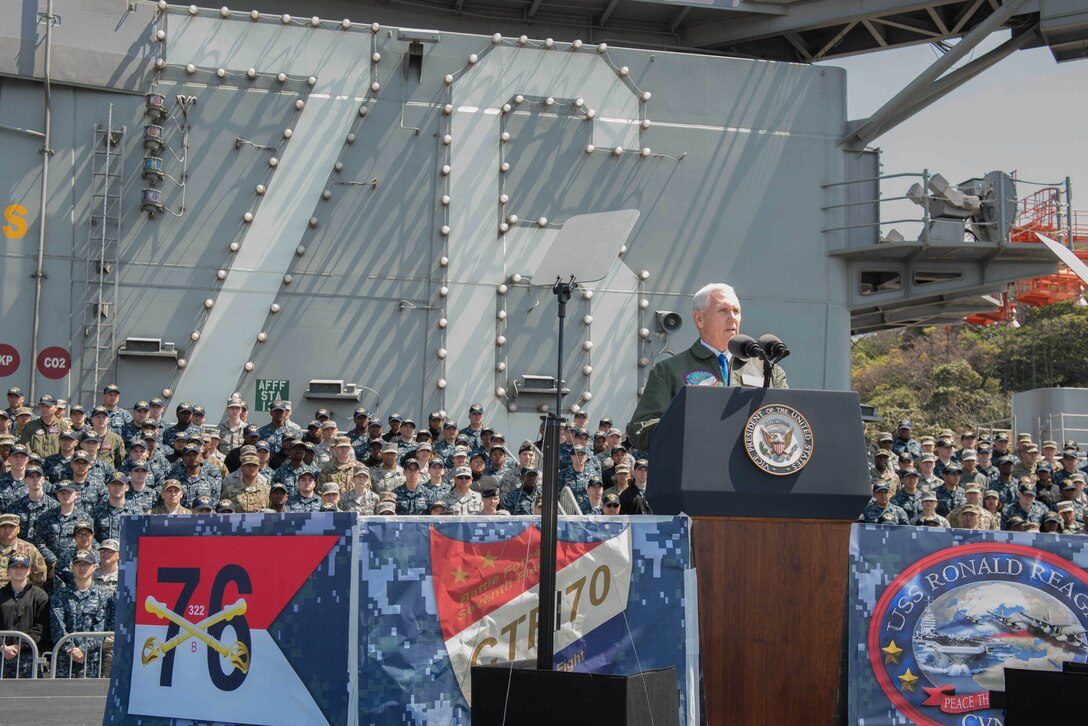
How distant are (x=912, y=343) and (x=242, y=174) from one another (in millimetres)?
40965

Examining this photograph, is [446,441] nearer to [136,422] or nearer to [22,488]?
[136,422]

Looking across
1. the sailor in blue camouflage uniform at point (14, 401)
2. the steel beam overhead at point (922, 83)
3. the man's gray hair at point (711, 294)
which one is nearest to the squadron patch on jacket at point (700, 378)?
the man's gray hair at point (711, 294)

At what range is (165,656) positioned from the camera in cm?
444

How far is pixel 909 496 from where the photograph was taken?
10703mm

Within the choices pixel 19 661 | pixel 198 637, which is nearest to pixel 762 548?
pixel 198 637

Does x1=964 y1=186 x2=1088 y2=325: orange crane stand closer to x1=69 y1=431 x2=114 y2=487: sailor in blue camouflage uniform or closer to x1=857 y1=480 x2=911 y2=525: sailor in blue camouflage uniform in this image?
x1=857 y1=480 x2=911 y2=525: sailor in blue camouflage uniform

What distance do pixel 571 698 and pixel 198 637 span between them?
1703 millimetres

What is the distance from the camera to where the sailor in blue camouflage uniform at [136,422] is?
10.7m

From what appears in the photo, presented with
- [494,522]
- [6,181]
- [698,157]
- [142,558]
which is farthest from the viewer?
[698,157]

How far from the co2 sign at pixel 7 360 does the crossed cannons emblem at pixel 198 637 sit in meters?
8.00

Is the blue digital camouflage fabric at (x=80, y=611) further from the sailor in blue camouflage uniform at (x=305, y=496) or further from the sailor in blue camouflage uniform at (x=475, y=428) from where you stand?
the sailor in blue camouflage uniform at (x=475, y=428)

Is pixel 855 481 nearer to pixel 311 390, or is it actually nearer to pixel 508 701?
pixel 508 701

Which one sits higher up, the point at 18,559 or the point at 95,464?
the point at 95,464

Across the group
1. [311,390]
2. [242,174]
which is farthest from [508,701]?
[242,174]
